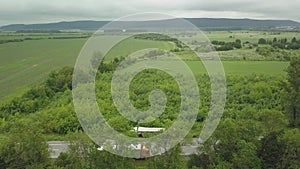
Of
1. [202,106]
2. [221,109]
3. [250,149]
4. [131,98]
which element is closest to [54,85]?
[131,98]

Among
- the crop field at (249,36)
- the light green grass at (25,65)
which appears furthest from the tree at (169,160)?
the crop field at (249,36)

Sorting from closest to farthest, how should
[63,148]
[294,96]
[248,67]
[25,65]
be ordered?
[294,96], [63,148], [248,67], [25,65]

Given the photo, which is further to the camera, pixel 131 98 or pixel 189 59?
pixel 189 59

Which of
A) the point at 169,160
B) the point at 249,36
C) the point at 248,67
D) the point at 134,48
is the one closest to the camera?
the point at 169,160

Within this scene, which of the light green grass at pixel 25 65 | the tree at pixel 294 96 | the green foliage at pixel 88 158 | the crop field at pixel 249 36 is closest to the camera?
the green foliage at pixel 88 158

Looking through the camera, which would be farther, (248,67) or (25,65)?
(25,65)

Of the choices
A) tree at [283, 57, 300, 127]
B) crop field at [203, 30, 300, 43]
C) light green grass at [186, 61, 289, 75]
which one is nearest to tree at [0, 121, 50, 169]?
tree at [283, 57, 300, 127]

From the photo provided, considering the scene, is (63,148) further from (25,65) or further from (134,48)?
(134,48)

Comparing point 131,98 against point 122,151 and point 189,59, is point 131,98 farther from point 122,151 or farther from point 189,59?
point 189,59

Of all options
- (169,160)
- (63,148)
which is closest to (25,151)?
(63,148)

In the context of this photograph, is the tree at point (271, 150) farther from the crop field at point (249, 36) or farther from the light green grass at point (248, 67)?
the crop field at point (249, 36)

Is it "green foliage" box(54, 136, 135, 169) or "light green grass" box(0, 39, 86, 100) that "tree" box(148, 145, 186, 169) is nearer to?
"green foliage" box(54, 136, 135, 169)
